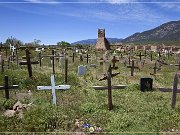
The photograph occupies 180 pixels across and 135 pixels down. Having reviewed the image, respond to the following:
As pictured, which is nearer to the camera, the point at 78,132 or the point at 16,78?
the point at 78,132

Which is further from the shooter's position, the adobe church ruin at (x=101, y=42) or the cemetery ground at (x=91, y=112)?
the adobe church ruin at (x=101, y=42)

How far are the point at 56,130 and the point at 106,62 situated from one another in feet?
60.9

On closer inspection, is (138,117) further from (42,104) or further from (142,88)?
(142,88)

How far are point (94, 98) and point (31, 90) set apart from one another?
3.78 meters

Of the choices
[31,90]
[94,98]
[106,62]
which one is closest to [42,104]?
[94,98]

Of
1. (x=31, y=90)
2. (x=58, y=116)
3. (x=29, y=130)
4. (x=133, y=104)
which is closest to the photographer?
(x=29, y=130)

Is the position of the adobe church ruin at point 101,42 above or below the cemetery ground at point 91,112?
above

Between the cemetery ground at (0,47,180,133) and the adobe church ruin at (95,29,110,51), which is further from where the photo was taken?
the adobe church ruin at (95,29,110,51)

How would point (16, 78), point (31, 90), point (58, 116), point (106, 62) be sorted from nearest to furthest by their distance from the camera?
point (58, 116) < point (31, 90) < point (16, 78) < point (106, 62)

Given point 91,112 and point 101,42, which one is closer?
point 91,112

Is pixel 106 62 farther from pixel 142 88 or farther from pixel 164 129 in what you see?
pixel 164 129

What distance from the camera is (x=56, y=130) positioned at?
1171 cm

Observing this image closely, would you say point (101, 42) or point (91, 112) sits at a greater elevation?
point (101, 42)

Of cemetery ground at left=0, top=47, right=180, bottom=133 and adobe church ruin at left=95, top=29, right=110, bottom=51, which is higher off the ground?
adobe church ruin at left=95, top=29, right=110, bottom=51
